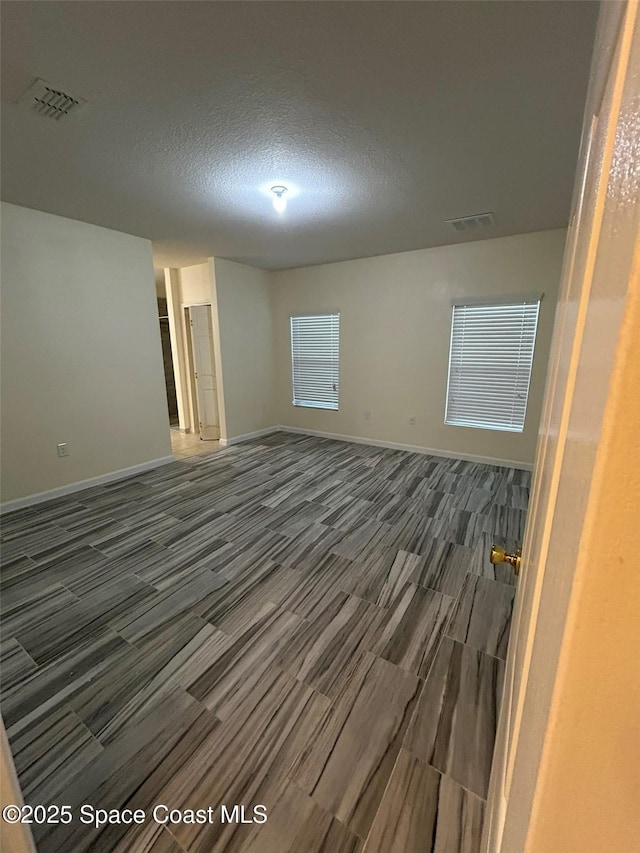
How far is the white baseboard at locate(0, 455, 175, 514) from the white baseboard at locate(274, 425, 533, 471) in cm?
209

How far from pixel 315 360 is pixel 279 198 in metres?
2.72

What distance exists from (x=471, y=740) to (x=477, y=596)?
79 centimetres

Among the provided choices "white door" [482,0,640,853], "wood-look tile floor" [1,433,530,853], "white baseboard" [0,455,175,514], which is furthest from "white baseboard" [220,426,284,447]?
"white door" [482,0,640,853]

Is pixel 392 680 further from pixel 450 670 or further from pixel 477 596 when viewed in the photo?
pixel 477 596

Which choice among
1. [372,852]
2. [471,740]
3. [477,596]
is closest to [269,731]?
[372,852]

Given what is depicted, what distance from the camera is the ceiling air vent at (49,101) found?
1.55m

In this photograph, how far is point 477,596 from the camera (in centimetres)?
195

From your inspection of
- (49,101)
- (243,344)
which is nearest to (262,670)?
(49,101)

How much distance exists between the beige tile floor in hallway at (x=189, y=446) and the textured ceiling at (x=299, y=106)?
2.80 meters

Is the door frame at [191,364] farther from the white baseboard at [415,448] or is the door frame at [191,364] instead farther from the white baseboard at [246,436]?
the white baseboard at [415,448]

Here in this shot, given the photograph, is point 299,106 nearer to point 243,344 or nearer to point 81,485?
point 243,344

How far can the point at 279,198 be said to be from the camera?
104 inches

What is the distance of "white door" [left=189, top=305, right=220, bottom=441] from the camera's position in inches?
197

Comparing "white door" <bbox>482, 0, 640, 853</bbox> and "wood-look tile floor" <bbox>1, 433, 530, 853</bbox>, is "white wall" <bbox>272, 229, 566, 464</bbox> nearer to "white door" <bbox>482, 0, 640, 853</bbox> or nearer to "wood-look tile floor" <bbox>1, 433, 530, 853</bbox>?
→ "wood-look tile floor" <bbox>1, 433, 530, 853</bbox>
